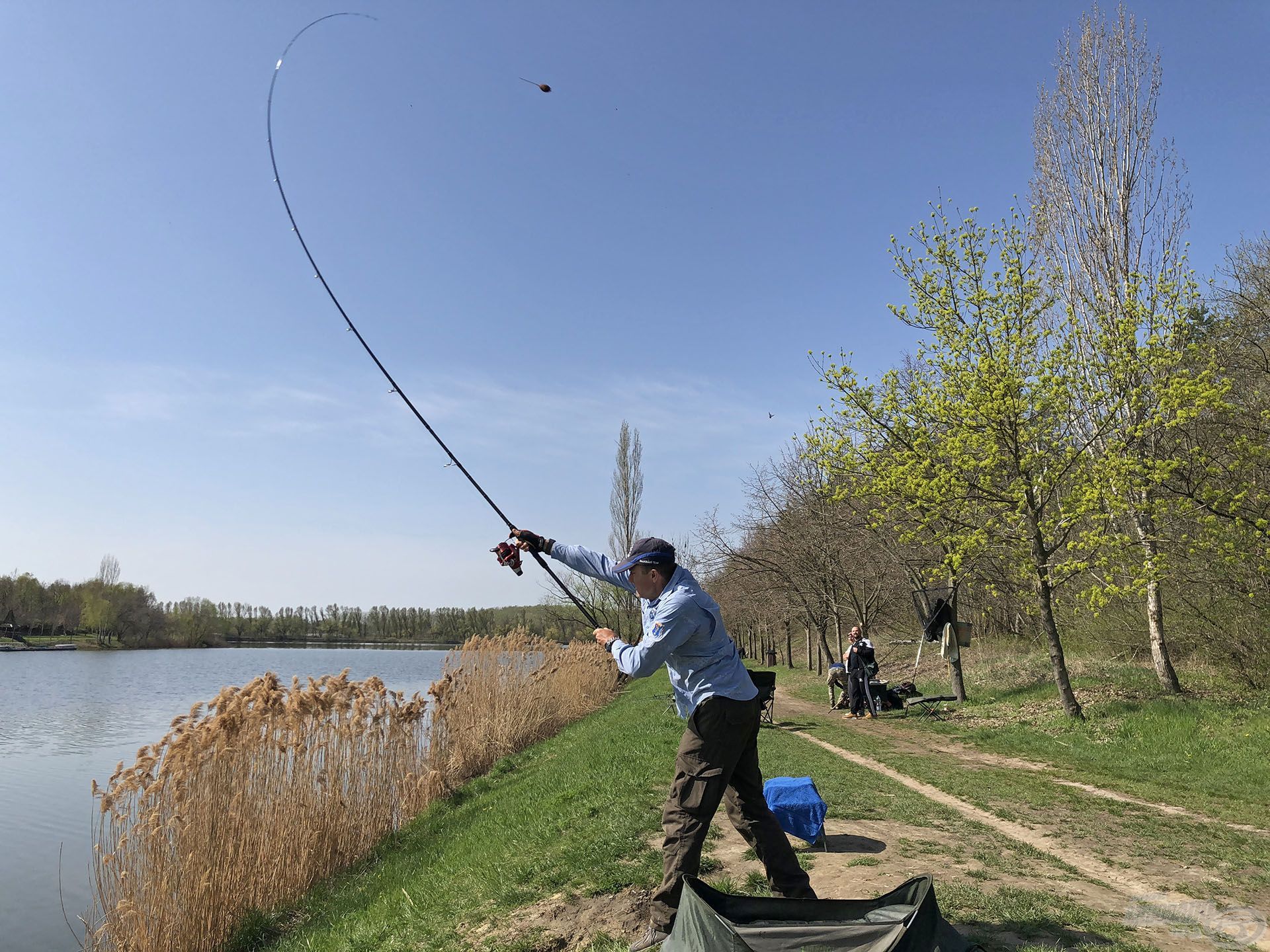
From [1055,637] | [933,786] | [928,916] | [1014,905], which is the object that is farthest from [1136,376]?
[928,916]

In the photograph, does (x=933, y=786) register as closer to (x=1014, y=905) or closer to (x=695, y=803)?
(x=1014, y=905)

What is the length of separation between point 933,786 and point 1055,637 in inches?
→ 253

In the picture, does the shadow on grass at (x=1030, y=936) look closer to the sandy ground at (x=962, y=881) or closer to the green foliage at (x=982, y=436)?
the sandy ground at (x=962, y=881)

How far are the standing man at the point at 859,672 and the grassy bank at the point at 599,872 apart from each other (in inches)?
267

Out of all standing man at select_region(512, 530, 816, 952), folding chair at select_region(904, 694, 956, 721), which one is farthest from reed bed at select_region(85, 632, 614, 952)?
folding chair at select_region(904, 694, 956, 721)

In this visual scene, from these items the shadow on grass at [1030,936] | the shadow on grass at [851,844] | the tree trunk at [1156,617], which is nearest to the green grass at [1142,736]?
the tree trunk at [1156,617]

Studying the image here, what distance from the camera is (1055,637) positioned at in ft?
46.8

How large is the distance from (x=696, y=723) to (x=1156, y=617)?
1460cm

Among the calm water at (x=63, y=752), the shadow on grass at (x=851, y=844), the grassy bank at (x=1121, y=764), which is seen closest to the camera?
the shadow on grass at (x=851, y=844)

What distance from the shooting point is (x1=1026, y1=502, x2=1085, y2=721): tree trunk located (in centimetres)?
1431

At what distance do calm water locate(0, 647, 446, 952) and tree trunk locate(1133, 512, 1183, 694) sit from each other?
13.9 m

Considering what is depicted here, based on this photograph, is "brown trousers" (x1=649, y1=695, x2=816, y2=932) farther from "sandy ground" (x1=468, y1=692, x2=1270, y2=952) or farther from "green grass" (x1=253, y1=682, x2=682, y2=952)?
"green grass" (x1=253, y1=682, x2=682, y2=952)

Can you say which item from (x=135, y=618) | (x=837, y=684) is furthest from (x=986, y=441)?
(x=135, y=618)

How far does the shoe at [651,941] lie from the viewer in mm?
4387
